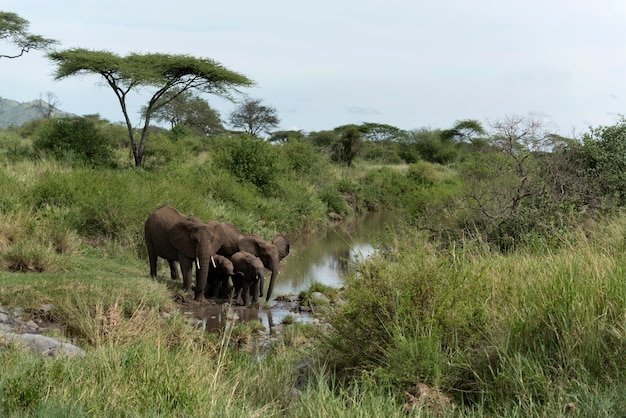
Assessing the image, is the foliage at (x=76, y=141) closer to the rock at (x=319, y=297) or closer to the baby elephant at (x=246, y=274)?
the baby elephant at (x=246, y=274)

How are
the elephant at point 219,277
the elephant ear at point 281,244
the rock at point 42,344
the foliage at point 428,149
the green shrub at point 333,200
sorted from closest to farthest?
1. the rock at point 42,344
2. the elephant at point 219,277
3. the elephant ear at point 281,244
4. the green shrub at point 333,200
5. the foliage at point 428,149

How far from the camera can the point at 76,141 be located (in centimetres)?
2142

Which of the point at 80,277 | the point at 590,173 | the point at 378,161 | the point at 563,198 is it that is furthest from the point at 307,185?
the point at 378,161

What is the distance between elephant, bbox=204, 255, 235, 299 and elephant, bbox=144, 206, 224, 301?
150mm

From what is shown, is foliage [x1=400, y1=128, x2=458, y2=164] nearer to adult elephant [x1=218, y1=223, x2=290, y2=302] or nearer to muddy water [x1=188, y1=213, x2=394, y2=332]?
muddy water [x1=188, y1=213, x2=394, y2=332]

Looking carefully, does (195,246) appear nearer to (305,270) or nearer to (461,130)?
(305,270)

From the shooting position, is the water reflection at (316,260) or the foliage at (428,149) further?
the foliage at (428,149)

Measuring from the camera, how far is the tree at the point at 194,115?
5306 centimetres

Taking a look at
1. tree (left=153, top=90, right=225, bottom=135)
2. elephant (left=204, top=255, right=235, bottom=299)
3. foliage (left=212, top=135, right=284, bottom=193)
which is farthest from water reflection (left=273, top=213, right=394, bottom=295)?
tree (left=153, top=90, right=225, bottom=135)

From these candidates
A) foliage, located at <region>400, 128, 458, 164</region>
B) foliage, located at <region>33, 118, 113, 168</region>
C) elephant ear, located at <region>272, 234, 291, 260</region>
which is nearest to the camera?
elephant ear, located at <region>272, 234, 291, 260</region>

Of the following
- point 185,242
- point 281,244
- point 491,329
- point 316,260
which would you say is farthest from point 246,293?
point 316,260

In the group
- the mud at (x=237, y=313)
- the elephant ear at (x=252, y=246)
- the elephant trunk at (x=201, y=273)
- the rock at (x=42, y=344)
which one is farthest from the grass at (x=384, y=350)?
the elephant ear at (x=252, y=246)

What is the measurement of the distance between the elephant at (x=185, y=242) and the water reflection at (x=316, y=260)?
83.4 inches

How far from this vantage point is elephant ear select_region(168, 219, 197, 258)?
10.5 m
